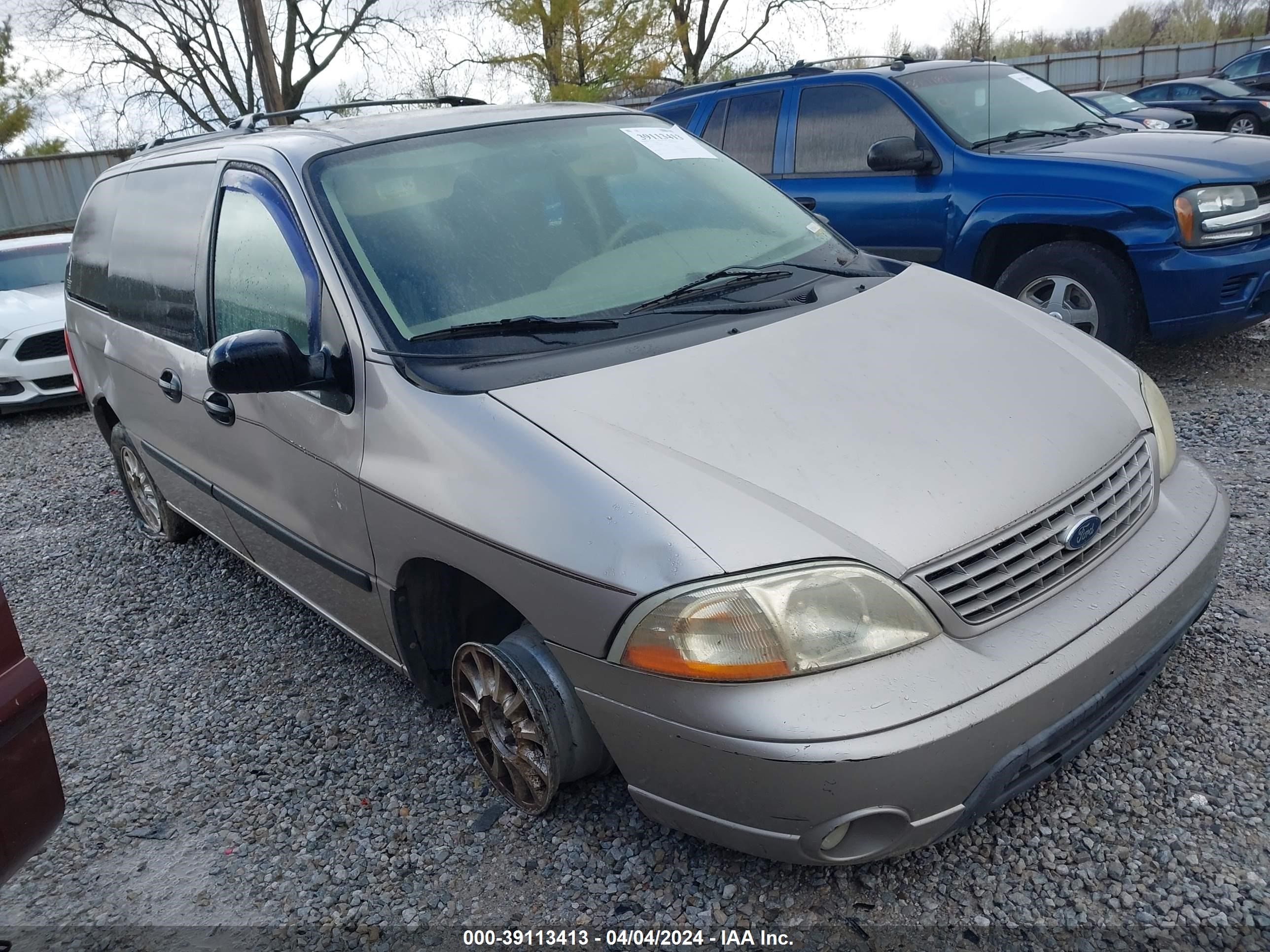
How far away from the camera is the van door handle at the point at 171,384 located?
136 inches

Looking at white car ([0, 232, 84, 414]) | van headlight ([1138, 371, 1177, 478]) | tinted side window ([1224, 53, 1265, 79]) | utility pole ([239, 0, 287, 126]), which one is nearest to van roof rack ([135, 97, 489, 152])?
van headlight ([1138, 371, 1177, 478])

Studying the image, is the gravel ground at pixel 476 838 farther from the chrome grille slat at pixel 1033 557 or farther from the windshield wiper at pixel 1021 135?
the windshield wiper at pixel 1021 135

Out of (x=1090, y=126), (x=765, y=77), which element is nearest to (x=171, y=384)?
(x=765, y=77)

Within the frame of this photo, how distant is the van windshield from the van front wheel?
94.2 inches

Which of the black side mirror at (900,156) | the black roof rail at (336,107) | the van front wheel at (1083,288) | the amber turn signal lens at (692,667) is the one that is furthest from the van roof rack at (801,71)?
the amber turn signal lens at (692,667)

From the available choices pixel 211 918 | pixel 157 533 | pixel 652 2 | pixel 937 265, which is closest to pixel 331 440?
pixel 211 918

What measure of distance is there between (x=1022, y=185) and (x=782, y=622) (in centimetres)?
427

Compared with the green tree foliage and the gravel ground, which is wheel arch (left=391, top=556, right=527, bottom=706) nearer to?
the gravel ground

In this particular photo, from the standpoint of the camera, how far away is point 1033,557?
207cm

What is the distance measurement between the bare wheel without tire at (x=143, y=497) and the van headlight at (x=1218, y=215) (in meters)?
4.99

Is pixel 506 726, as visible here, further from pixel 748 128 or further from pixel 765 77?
pixel 765 77

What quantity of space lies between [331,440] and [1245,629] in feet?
8.98

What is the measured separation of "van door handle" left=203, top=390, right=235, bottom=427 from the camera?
3111 mm

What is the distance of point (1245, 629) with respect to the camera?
296 cm
